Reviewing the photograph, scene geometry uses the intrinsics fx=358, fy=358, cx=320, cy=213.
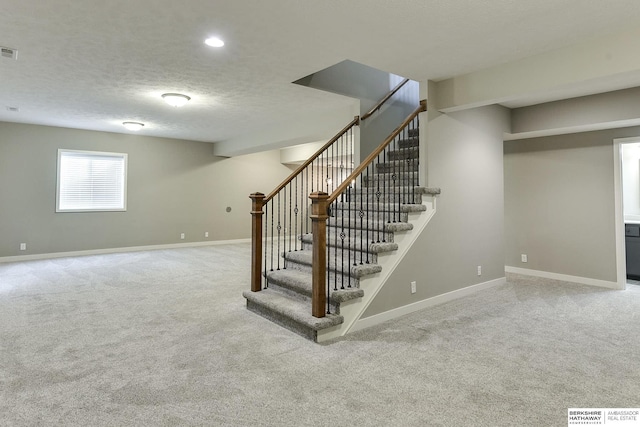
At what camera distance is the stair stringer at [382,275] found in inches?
122

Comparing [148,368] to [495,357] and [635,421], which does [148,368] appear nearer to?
[495,357]

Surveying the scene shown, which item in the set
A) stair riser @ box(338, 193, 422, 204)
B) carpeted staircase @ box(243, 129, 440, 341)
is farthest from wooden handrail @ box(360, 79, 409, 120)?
stair riser @ box(338, 193, 422, 204)

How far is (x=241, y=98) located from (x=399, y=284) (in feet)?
11.0

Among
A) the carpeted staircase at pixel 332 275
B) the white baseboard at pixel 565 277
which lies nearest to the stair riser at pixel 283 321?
the carpeted staircase at pixel 332 275

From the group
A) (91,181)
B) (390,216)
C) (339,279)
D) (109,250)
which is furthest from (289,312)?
(91,181)

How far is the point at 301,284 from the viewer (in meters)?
3.47

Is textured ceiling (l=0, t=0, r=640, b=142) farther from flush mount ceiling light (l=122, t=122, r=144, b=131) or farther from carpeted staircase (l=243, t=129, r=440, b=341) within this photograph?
flush mount ceiling light (l=122, t=122, r=144, b=131)

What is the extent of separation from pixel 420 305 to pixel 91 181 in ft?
23.6

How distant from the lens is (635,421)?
196 centimetres

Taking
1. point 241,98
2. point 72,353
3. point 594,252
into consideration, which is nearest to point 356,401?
point 72,353

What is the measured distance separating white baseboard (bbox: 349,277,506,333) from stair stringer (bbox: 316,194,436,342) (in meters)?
0.10

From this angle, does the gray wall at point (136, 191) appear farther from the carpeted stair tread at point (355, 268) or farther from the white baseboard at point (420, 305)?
the white baseboard at point (420, 305)

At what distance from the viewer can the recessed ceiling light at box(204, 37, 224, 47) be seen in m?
3.14

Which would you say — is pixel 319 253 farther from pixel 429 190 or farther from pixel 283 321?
pixel 429 190
